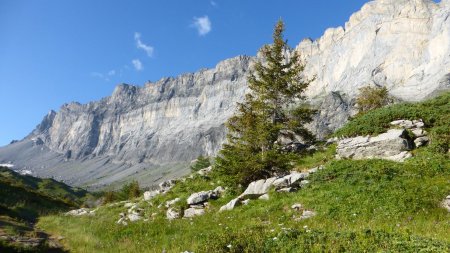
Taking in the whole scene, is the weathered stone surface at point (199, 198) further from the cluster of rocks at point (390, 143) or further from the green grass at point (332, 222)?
the cluster of rocks at point (390, 143)

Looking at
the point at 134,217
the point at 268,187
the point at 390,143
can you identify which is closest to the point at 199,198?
the point at 268,187

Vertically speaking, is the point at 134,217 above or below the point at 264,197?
below

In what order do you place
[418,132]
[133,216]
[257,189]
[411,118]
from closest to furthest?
[257,189] → [418,132] → [133,216] → [411,118]

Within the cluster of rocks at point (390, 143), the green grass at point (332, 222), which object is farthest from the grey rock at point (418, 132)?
the green grass at point (332, 222)

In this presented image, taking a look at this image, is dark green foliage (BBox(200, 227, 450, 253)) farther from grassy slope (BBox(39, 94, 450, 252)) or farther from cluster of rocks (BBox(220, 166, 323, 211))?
cluster of rocks (BBox(220, 166, 323, 211))

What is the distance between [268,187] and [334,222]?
7382 millimetres

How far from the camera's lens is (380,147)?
2333 cm

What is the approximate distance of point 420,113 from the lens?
25906 mm

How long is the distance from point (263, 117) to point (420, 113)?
11.7m

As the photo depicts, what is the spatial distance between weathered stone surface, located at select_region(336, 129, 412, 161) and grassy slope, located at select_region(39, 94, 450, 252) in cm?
116

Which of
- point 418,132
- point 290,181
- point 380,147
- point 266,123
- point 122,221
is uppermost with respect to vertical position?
point 266,123

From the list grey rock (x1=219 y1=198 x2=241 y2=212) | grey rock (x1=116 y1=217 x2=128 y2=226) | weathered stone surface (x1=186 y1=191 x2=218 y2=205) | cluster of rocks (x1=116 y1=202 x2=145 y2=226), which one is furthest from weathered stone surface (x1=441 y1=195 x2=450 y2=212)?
cluster of rocks (x1=116 y1=202 x2=145 y2=226)

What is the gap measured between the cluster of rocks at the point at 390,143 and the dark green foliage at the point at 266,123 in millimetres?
4405

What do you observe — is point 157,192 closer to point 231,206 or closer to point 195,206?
point 195,206
